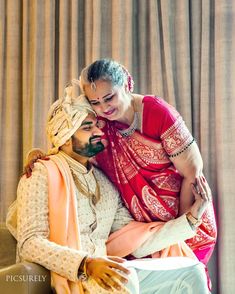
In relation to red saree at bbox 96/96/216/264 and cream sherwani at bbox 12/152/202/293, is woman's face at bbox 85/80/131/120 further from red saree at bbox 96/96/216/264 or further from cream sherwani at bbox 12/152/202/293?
cream sherwani at bbox 12/152/202/293

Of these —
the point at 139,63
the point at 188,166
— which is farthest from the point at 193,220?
the point at 139,63

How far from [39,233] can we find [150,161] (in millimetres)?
552

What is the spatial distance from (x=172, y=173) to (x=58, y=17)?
109cm

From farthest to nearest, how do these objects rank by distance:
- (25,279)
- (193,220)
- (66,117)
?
(193,220), (66,117), (25,279)

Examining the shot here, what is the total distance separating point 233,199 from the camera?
2.43m

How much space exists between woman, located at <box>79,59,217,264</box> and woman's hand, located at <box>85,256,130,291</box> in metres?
0.45

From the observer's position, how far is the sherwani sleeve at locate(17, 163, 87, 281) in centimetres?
179

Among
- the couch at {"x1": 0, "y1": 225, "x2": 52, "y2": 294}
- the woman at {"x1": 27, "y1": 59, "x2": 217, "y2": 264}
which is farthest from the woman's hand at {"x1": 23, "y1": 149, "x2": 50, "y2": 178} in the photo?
the couch at {"x1": 0, "y1": 225, "x2": 52, "y2": 294}

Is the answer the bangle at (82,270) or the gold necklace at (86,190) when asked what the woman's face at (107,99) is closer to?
the gold necklace at (86,190)

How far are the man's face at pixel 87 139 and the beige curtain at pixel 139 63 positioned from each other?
0.59 meters

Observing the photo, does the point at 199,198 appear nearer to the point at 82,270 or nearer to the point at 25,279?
the point at 82,270

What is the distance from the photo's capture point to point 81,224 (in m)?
2.01

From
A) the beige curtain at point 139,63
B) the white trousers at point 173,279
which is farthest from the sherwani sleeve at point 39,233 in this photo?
the beige curtain at point 139,63

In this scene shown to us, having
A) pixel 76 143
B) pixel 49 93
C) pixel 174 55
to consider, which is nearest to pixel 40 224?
pixel 76 143
